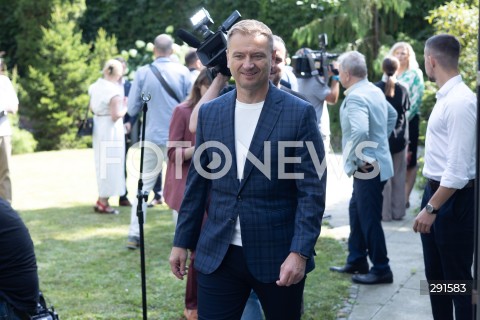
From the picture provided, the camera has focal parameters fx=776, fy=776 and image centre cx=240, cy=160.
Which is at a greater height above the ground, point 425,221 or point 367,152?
point 367,152

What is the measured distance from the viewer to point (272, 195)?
377 centimetres

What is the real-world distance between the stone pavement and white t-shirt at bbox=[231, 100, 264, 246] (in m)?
2.70

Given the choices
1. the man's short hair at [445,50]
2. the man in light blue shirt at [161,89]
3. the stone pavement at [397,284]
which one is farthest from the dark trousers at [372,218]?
the man in light blue shirt at [161,89]

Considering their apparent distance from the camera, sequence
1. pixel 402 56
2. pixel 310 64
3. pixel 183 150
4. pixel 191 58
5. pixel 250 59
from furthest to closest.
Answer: pixel 402 56 → pixel 191 58 → pixel 310 64 → pixel 183 150 → pixel 250 59

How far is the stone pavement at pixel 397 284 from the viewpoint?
6277mm

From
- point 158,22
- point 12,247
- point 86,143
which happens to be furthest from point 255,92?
point 158,22

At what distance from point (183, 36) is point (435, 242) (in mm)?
2219

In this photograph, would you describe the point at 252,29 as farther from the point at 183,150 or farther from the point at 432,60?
the point at 183,150

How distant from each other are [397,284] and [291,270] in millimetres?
3709

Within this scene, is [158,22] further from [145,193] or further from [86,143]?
[145,193]

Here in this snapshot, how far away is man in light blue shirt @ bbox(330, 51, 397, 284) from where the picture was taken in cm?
690

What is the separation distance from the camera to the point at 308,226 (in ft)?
12.1

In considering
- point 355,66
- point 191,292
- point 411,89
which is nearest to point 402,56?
point 411,89

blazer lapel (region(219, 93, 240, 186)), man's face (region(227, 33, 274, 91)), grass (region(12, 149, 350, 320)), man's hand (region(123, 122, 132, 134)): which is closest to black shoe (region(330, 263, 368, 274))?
grass (region(12, 149, 350, 320))
